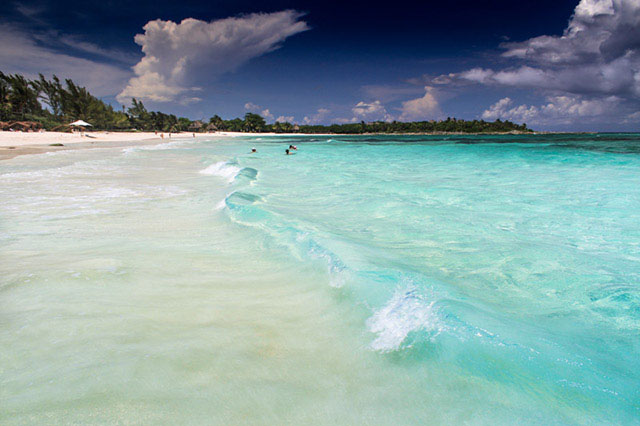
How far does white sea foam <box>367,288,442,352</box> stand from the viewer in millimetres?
2406

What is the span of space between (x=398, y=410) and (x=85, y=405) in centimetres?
182

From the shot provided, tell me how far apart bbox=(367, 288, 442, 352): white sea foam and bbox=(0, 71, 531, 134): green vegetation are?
2878 inches

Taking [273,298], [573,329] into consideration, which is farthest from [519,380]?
[273,298]

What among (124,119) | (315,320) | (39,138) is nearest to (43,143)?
(39,138)

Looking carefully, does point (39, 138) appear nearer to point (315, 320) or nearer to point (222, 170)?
point (222, 170)

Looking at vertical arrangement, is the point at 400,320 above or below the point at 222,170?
below

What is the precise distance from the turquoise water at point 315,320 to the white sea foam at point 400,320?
15mm

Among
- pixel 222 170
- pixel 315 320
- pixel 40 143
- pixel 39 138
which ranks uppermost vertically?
pixel 39 138

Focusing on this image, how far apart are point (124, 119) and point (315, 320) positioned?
343 ft

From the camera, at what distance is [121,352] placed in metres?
2.22

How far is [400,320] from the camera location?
2.61 metres

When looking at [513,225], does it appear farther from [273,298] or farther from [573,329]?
[273,298]

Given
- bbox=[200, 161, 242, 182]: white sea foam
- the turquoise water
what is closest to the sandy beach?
bbox=[200, 161, 242, 182]: white sea foam

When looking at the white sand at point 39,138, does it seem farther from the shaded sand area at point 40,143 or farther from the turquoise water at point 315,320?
the turquoise water at point 315,320
